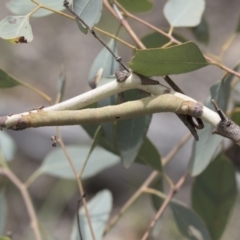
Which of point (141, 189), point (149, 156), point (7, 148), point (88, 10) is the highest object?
point (88, 10)

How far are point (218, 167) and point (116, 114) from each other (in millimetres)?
558

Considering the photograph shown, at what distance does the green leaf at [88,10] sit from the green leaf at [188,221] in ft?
1.69

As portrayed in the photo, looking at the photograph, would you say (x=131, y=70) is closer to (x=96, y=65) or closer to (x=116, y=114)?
(x=116, y=114)

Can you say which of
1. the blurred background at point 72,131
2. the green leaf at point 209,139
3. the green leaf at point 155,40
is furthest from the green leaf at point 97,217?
the blurred background at point 72,131

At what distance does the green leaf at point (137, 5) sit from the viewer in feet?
3.10

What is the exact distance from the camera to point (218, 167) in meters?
1.13

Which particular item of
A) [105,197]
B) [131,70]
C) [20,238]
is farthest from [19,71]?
[131,70]

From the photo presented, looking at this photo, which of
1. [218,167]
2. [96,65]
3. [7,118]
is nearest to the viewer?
[7,118]

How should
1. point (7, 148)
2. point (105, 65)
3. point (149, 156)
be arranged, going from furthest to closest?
point (7, 148), point (149, 156), point (105, 65)

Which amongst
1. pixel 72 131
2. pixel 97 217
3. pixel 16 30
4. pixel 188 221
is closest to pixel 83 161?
pixel 97 217

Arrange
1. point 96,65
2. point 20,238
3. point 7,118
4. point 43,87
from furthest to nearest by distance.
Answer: point 43,87, point 20,238, point 96,65, point 7,118

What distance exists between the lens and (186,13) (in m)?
0.90

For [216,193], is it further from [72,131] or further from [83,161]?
[72,131]

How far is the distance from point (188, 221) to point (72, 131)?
1453mm
